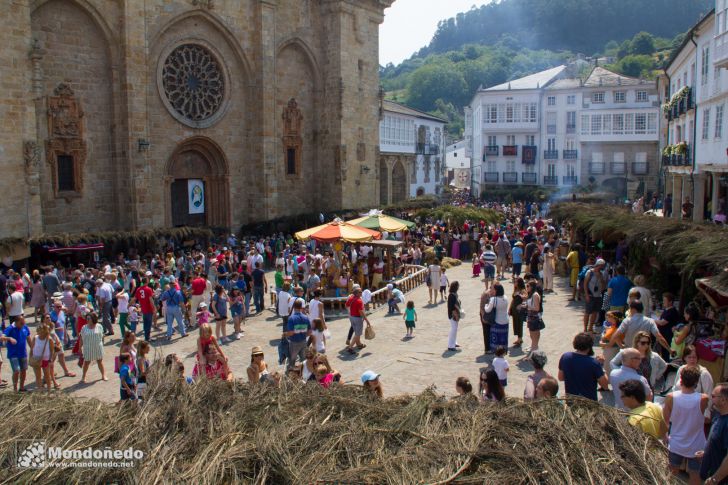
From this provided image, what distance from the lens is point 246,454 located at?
15.6 feet

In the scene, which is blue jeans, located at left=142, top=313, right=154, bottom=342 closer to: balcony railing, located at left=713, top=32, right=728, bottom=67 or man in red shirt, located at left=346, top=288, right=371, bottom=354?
man in red shirt, located at left=346, top=288, right=371, bottom=354

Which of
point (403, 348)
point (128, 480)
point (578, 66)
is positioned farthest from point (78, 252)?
point (578, 66)

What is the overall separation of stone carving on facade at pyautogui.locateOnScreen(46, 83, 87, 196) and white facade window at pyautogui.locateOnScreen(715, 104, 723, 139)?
72.1ft

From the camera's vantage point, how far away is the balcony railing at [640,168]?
170 ft

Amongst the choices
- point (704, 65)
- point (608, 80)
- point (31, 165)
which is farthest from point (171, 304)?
point (608, 80)

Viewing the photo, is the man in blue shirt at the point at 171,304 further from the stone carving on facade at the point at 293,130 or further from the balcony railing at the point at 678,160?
the balcony railing at the point at 678,160

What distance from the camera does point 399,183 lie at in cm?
5119

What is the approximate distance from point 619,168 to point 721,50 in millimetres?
35888

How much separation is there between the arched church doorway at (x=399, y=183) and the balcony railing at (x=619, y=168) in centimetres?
1735

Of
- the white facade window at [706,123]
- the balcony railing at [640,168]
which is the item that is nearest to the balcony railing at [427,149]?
the balcony railing at [640,168]

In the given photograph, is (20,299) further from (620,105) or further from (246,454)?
(620,105)

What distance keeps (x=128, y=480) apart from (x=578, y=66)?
70.0 m

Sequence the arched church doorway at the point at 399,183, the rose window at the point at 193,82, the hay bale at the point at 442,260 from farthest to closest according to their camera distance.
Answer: the arched church doorway at the point at 399,183, the rose window at the point at 193,82, the hay bale at the point at 442,260

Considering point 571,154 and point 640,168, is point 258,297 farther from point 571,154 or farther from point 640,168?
point 571,154
